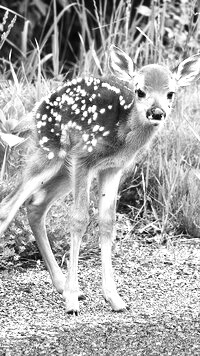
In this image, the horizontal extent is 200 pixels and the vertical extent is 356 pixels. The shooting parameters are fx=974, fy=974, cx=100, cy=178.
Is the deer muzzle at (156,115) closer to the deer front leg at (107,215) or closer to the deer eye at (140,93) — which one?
the deer eye at (140,93)

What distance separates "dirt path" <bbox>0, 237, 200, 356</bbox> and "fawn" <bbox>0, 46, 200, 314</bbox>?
172 millimetres

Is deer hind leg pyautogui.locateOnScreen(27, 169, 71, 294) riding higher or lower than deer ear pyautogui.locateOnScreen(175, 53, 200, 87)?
lower

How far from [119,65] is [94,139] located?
568mm

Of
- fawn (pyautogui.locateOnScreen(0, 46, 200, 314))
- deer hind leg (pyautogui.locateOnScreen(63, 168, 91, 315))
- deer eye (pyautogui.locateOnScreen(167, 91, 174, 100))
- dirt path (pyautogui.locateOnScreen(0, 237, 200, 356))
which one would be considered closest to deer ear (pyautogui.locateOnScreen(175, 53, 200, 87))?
fawn (pyautogui.locateOnScreen(0, 46, 200, 314))

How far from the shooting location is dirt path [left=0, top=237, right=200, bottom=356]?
5.15 meters

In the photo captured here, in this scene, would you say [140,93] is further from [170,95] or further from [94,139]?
[94,139]

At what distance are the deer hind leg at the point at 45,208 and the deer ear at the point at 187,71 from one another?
0.97 meters

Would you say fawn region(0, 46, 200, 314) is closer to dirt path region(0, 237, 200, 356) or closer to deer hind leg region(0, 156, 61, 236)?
deer hind leg region(0, 156, 61, 236)

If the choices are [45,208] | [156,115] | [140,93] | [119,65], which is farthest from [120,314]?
[119,65]

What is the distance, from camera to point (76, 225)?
5.95m

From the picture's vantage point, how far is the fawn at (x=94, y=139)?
234 inches

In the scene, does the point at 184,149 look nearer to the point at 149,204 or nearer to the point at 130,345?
the point at 149,204

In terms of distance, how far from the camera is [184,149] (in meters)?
8.33

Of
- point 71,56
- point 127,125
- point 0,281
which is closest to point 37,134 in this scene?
point 127,125
